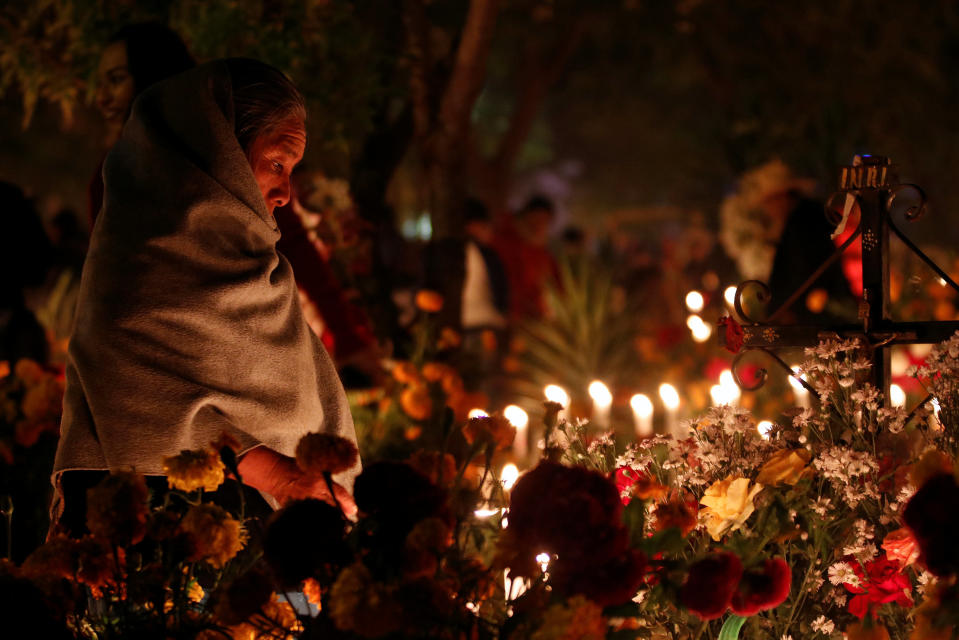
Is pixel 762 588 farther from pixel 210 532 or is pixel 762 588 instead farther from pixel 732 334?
pixel 732 334

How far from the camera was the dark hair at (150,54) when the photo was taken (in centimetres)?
258

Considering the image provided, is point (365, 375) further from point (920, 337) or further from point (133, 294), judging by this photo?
point (920, 337)

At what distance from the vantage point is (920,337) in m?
2.18

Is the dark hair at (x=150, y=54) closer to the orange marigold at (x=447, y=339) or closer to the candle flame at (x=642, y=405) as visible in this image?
the orange marigold at (x=447, y=339)

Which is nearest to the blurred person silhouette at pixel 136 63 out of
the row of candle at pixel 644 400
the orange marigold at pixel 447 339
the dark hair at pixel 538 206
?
the row of candle at pixel 644 400

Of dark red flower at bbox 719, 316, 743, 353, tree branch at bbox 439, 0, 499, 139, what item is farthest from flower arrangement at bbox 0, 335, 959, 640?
tree branch at bbox 439, 0, 499, 139

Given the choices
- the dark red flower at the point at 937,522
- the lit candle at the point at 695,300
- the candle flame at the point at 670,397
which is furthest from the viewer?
the candle flame at the point at 670,397

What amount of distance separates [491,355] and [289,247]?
5779 mm

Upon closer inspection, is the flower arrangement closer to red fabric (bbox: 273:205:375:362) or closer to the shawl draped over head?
the shawl draped over head

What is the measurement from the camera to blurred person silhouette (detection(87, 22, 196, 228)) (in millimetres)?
2580

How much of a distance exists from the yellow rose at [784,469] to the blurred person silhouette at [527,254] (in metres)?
6.88

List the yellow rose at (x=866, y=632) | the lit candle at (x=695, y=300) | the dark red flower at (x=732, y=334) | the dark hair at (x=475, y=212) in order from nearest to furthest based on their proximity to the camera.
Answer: the yellow rose at (x=866, y=632) < the dark red flower at (x=732, y=334) < the lit candle at (x=695, y=300) < the dark hair at (x=475, y=212)

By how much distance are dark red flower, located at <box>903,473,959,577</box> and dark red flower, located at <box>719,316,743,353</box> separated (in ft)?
3.13

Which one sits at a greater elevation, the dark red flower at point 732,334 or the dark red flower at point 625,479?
the dark red flower at point 732,334
